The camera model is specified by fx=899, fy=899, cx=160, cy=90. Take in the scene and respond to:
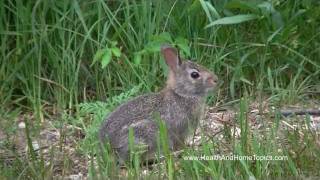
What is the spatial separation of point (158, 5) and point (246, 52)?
0.74m

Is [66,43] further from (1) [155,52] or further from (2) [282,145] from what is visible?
(2) [282,145]

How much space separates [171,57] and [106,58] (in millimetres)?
→ 555

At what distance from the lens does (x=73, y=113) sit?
6434 millimetres

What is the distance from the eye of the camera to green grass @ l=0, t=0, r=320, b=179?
649 centimetres

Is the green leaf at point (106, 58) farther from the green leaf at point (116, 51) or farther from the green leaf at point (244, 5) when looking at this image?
Result: the green leaf at point (244, 5)

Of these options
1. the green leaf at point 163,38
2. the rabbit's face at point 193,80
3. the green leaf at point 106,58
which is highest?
the green leaf at point 163,38

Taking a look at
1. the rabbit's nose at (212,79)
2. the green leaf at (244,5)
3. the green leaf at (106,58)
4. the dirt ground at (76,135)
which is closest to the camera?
the dirt ground at (76,135)

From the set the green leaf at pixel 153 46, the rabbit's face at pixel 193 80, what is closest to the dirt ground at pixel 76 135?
the rabbit's face at pixel 193 80

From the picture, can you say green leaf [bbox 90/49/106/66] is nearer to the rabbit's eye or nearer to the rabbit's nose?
the rabbit's eye

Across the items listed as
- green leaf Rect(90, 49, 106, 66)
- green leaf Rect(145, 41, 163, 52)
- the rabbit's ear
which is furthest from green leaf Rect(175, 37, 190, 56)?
green leaf Rect(90, 49, 106, 66)

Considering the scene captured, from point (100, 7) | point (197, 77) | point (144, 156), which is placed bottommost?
point (144, 156)

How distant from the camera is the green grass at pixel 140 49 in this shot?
6488 mm

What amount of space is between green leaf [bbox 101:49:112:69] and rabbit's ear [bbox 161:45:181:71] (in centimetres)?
48

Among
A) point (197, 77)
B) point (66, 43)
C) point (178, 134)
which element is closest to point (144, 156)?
point (178, 134)
